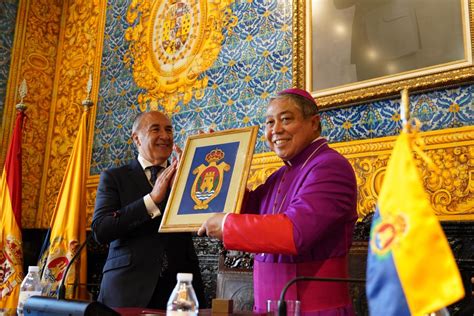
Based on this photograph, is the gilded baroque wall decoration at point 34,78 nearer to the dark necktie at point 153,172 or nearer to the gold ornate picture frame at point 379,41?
the dark necktie at point 153,172

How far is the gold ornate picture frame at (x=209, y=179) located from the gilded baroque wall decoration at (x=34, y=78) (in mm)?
3212

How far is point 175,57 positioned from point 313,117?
2566 millimetres

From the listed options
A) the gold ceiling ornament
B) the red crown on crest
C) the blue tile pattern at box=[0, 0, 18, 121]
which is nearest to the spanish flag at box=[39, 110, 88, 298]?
the gold ceiling ornament

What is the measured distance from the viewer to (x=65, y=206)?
4.73 m

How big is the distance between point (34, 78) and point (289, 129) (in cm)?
403

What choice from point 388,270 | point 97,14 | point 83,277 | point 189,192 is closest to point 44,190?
point 83,277

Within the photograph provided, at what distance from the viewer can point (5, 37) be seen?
221 inches

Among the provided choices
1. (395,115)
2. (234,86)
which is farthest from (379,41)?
(234,86)

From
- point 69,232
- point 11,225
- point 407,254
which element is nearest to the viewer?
point 407,254

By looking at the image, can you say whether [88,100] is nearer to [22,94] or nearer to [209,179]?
[22,94]

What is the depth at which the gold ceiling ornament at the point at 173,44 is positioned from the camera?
15.0 ft

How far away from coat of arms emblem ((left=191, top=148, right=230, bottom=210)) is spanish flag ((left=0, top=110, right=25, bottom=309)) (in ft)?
8.49

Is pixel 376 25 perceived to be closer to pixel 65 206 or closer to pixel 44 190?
pixel 65 206

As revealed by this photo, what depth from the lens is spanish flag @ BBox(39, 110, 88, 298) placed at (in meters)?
4.48
